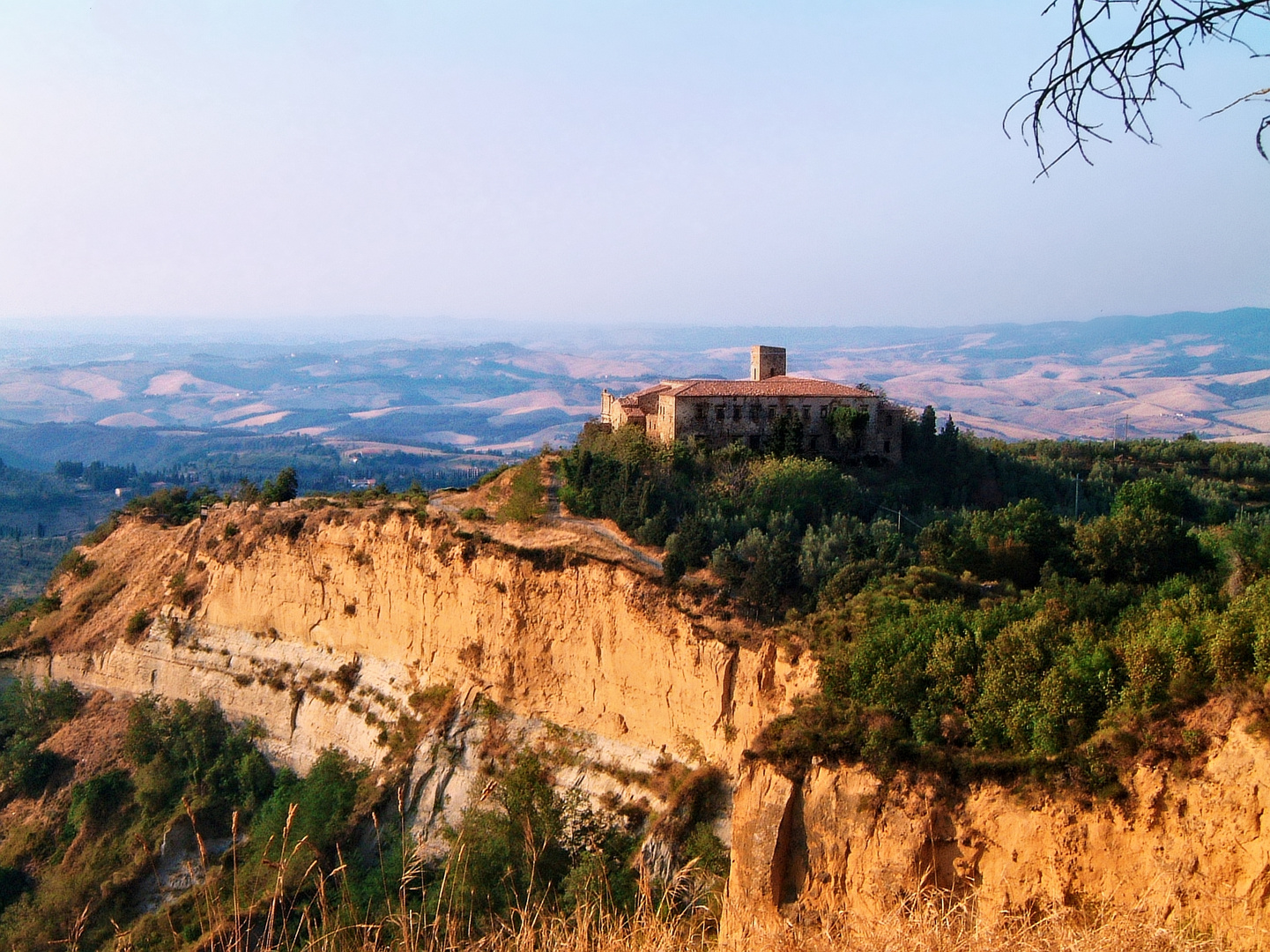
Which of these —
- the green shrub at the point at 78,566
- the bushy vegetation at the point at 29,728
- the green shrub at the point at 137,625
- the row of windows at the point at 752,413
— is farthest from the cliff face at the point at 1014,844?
the green shrub at the point at 78,566

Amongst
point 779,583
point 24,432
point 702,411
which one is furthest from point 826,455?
point 24,432

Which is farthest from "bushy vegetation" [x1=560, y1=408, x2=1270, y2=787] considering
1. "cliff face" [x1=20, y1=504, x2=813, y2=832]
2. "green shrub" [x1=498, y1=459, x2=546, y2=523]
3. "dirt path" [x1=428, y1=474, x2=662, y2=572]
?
"cliff face" [x1=20, y1=504, x2=813, y2=832]

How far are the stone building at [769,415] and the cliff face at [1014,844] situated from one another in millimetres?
13561

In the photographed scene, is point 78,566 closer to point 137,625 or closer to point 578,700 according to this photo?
point 137,625

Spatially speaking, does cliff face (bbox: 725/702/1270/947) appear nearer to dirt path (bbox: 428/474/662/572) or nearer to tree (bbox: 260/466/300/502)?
dirt path (bbox: 428/474/662/572)

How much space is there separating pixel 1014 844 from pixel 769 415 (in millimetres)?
17507

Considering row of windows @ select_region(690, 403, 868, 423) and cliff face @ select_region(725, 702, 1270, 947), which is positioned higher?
row of windows @ select_region(690, 403, 868, 423)

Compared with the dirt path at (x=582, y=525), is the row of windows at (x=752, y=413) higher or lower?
higher

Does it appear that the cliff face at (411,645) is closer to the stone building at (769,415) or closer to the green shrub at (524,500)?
the green shrub at (524,500)

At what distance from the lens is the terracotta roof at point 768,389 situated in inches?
1192

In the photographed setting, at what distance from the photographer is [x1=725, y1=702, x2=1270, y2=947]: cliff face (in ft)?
38.2

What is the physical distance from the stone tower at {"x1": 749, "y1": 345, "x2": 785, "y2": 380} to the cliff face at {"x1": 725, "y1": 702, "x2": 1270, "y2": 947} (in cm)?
1831

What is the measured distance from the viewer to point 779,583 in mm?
22031

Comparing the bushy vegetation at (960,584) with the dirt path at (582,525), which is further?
the dirt path at (582,525)
